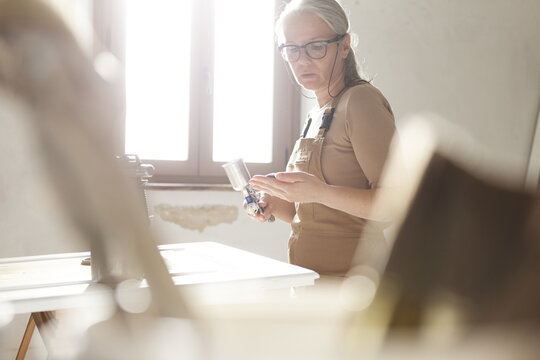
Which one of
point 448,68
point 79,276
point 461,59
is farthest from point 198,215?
point 461,59

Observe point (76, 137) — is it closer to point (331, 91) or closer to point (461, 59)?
point (331, 91)

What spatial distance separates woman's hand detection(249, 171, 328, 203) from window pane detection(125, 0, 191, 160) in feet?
5.02

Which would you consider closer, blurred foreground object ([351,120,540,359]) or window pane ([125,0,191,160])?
blurred foreground object ([351,120,540,359])

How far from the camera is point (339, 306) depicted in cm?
19

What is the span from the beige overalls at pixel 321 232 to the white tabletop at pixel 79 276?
0.15m

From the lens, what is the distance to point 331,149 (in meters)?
1.24

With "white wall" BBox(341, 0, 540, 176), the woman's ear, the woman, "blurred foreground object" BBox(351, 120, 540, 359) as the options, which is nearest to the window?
"white wall" BBox(341, 0, 540, 176)

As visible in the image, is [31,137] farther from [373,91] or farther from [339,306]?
[373,91]

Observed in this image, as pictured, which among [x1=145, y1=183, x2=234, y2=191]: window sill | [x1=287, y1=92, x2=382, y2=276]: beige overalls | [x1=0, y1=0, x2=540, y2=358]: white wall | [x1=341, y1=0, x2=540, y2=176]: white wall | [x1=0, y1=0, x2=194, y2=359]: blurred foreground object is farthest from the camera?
[x1=341, y1=0, x2=540, y2=176]: white wall

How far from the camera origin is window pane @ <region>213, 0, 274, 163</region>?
8.67 feet

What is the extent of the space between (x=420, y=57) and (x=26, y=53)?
2996 millimetres

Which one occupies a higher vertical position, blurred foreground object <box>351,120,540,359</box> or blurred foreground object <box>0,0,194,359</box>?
blurred foreground object <box>0,0,194,359</box>

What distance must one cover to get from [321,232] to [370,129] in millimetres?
295

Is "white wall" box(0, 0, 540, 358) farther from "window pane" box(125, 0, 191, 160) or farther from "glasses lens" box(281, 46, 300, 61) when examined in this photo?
"glasses lens" box(281, 46, 300, 61)
